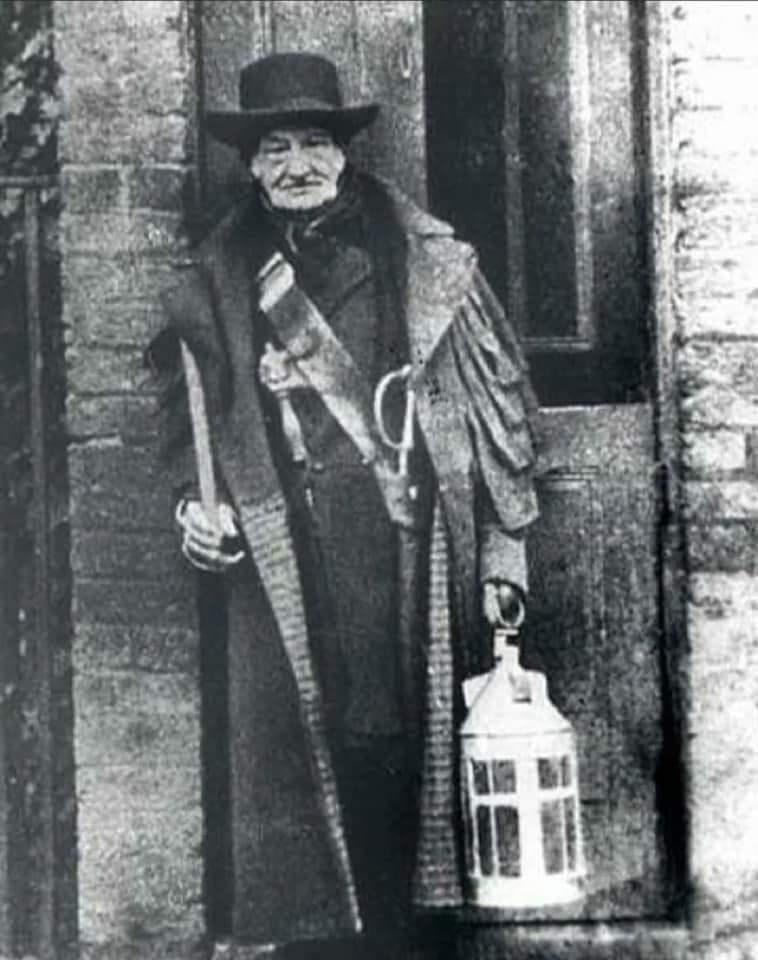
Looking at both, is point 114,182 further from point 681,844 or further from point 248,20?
point 681,844

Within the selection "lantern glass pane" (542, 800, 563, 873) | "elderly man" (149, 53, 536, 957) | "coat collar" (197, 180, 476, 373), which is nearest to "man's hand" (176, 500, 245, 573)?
"elderly man" (149, 53, 536, 957)

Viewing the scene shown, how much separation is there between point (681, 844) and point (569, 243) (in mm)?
1478

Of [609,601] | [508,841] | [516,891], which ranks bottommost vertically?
[516,891]

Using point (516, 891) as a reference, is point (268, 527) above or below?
above

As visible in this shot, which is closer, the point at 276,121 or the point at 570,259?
the point at 276,121

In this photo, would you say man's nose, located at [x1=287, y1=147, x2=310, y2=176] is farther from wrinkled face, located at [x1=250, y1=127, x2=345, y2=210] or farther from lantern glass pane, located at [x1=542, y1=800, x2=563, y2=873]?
lantern glass pane, located at [x1=542, y1=800, x2=563, y2=873]

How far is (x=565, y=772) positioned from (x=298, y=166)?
5.15 ft

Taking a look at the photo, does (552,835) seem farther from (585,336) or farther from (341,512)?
(585,336)

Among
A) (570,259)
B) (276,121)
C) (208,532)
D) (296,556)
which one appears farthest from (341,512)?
(276,121)

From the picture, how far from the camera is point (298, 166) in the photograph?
4480 mm

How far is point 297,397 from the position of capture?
4.52 m

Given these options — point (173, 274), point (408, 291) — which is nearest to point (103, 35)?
point (173, 274)

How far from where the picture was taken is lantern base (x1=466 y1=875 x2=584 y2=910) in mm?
4480

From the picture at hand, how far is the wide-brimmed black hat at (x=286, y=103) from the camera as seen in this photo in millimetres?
4438
